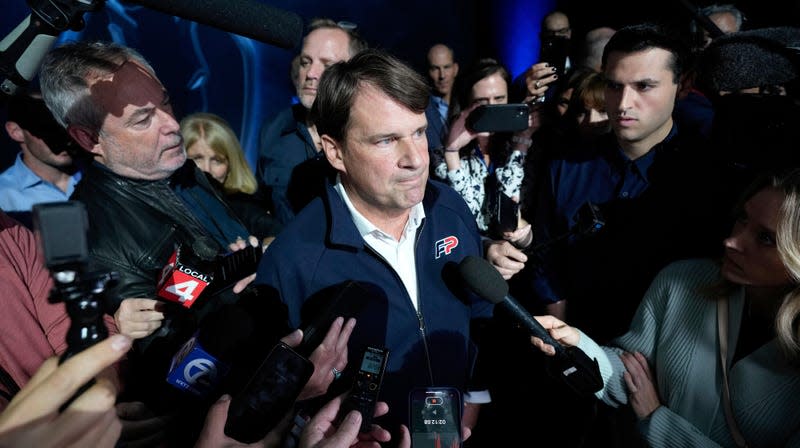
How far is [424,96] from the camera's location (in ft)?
5.57

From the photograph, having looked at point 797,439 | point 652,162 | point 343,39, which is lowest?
point 797,439

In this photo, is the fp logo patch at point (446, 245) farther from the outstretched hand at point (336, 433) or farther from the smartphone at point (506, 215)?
the outstretched hand at point (336, 433)

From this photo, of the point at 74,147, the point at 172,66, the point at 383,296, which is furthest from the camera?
the point at 172,66

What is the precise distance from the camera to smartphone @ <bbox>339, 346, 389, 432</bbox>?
124 cm

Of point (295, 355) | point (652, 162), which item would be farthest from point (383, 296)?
point (652, 162)

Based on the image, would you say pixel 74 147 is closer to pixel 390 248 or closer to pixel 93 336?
pixel 390 248

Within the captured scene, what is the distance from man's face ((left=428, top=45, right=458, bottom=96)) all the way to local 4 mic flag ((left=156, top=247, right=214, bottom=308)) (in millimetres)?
4076

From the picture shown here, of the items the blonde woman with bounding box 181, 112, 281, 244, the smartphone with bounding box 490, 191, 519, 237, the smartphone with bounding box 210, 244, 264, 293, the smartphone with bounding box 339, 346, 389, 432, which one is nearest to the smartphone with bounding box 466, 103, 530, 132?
the smartphone with bounding box 490, 191, 519, 237

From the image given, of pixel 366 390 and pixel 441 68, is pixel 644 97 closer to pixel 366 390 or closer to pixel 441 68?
pixel 366 390

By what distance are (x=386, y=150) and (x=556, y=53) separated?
6.18ft

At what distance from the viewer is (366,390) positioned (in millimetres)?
1265

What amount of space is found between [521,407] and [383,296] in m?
1.75

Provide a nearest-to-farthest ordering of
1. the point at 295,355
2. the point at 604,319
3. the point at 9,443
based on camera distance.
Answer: the point at 9,443 → the point at 295,355 → the point at 604,319

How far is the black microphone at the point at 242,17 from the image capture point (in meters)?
0.91
